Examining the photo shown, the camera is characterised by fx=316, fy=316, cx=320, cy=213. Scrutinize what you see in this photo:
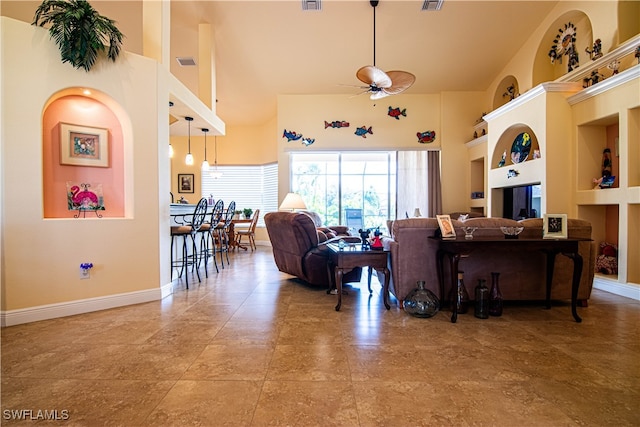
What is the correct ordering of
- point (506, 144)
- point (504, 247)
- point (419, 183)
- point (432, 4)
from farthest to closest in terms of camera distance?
point (419, 183), point (506, 144), point (432, 4), point (504, 247)

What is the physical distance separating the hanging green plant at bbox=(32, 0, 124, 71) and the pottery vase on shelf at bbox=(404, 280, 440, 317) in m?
3.92

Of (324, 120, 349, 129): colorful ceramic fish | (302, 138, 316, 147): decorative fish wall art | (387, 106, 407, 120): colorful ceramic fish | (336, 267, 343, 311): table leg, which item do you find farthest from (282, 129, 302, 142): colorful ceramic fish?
(336, 267, 343, 311): table leg

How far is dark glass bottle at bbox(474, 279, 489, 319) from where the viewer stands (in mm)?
2994

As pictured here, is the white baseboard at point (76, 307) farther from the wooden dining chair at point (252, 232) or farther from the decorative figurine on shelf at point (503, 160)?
the decorative figurine on shelf at point (503, 160)

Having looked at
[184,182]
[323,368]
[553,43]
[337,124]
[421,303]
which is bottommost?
[323,368]

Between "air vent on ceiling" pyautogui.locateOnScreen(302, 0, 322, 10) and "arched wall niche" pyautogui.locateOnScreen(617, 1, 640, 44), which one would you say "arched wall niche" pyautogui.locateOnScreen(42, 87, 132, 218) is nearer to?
"air vent on ceiling" pyautogui.locateOnScreen(302, 0, 322, 10)

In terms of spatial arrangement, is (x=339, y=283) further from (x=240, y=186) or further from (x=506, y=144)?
(x=240, y=186)

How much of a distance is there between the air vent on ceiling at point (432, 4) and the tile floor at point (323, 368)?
4593mm

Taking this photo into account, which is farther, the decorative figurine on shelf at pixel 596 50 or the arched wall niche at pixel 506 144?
the arched wall niche at pixel 506 144

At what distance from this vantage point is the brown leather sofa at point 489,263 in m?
3.20

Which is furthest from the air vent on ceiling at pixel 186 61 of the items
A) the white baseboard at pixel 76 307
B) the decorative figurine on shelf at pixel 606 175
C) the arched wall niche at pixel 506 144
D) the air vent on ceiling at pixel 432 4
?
the decorative figurine on shelf at pixel 606 175

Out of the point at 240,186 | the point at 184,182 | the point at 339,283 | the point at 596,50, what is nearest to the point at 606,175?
the point at 596,50

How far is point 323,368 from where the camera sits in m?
2.04

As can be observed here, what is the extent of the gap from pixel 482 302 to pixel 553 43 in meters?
5.18
